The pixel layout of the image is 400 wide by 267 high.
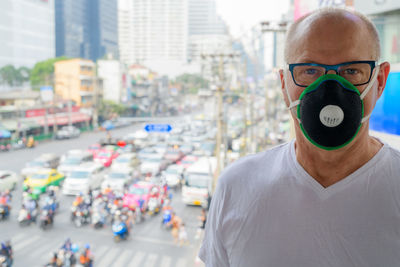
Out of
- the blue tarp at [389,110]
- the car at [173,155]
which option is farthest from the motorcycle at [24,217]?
the blue tarp at [389,110]

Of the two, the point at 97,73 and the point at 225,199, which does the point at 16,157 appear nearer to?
the point at 97,73

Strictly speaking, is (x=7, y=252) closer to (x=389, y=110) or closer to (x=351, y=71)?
(x=389, y=110)

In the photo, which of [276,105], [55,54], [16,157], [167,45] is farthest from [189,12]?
[276,105]

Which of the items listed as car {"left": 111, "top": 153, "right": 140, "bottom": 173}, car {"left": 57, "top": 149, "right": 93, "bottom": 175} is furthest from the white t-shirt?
car {"left": 111, "top": 153, "right": 140, "bottom": 173}

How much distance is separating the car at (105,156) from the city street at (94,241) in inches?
41.6

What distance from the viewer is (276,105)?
13.4 m

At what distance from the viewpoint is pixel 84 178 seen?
16.8 ft

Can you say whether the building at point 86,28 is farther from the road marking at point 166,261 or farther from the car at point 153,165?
the road marking at point 166,261

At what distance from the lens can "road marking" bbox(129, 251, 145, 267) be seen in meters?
3.84

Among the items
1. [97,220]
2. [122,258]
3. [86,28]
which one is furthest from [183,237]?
[86,28]

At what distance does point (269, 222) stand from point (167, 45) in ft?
22.8

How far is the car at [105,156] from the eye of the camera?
582cm

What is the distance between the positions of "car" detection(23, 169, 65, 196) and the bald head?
4.41m

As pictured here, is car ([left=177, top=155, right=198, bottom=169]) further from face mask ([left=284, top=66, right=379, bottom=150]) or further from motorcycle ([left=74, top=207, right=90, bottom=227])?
face mask ([left=284, top=66, right=379, bottom=150])
